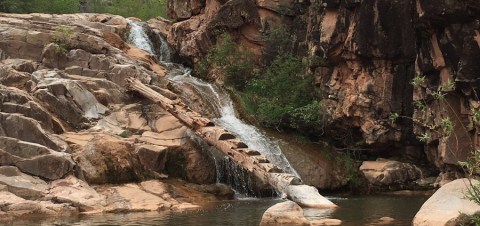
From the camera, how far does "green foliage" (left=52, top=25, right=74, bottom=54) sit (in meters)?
27.2

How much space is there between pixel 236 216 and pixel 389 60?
1239cm

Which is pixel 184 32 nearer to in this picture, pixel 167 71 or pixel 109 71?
pixel 167 71

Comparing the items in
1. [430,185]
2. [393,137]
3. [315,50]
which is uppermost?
[315,50]

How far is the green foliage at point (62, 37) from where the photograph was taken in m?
27.2

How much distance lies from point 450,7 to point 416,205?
6.49 metres

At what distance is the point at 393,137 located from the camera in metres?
25.6

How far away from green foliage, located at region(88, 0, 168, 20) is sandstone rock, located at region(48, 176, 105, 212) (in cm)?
3617

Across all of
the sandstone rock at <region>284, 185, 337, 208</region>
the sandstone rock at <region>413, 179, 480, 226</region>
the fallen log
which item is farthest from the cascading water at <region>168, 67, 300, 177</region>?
the sandstone rock at <region>413, 179, 480, 226</region>

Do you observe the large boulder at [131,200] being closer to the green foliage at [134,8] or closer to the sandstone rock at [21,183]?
the sandstone rock at [21,183]

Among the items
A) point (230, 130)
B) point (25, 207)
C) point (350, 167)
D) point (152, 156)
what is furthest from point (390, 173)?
point (25, 207)

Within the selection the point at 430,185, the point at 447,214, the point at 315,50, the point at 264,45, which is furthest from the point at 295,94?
the point at 447,214

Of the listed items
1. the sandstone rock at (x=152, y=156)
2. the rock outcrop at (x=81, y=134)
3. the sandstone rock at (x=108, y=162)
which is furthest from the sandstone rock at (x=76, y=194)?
the sandstone rock at (x=152, y=156)

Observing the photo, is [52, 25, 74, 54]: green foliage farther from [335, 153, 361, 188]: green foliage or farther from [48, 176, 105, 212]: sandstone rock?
[335, 153, 361, 188]: green foliage

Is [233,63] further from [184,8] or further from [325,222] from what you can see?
[325,222]
